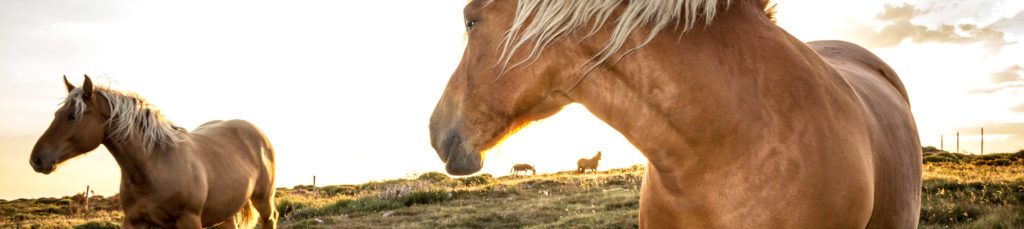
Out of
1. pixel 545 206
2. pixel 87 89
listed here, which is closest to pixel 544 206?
pixel 545 206

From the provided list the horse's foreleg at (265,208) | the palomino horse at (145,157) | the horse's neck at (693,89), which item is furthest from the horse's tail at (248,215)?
the horse's neck at (693,89)

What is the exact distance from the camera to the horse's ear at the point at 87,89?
214 inches

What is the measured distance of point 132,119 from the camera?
5762 millimetres

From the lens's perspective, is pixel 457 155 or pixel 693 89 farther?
pixel 457 155

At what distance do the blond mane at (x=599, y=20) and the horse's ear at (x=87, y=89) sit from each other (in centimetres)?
581

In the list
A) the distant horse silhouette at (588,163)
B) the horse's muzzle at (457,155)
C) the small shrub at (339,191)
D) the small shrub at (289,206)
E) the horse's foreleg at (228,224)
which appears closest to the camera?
the horse's muzzle at (457,155)

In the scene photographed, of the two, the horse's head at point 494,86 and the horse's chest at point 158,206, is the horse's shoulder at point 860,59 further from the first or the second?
the horse's chest at point 158,206

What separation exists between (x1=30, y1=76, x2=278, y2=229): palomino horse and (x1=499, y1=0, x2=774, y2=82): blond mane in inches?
222

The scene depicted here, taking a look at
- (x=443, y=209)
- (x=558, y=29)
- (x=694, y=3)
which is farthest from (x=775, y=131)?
(x=443, y=209)

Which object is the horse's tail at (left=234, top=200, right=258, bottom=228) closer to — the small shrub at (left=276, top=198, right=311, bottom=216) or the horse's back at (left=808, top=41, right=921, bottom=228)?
the small shrub at (left=276, top=198, right=311, bottom=216)

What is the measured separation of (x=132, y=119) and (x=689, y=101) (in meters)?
6.28

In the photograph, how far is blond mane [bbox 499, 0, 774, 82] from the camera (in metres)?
1.24

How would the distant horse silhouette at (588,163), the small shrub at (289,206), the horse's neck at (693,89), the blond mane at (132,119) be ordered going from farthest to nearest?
the distant horse silhouette at (588,163), the small shrub at (289,206), the blond mane at (132,119), the horse's neck at (693,89)

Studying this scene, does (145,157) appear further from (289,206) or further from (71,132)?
(289,206)
